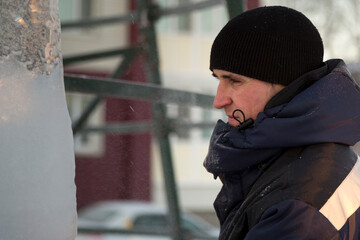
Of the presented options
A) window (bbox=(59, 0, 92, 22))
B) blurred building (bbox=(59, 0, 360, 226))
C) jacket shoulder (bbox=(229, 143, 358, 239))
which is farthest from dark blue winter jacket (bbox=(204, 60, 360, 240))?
window (bbox=(59, 0, 92, 22))

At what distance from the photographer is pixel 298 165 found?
137cm

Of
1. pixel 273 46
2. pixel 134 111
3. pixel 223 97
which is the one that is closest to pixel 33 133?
pixel 223 97

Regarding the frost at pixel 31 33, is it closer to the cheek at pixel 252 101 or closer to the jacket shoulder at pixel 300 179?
the cheek at pixel 252 101

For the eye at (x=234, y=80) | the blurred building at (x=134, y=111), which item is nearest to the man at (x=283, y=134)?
the eye at (x=234, y=80)

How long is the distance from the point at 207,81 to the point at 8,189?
568 inches

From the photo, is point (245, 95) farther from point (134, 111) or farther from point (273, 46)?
point (134, 111)

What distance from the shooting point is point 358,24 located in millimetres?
8656

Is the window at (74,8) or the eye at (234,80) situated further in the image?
the window at (74,8)

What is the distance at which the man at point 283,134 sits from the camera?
1.31 m

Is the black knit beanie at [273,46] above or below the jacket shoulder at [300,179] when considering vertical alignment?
above

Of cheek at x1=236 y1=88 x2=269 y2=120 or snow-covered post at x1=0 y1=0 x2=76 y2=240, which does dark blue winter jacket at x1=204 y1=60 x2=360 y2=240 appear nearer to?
cheek at x1=236 y1=88 x2=269 y2=120

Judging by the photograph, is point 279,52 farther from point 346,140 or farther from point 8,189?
point 8,189

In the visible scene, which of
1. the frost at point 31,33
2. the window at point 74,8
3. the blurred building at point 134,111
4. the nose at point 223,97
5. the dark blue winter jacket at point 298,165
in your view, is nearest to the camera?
the dark blue winter jacket at point 298,165

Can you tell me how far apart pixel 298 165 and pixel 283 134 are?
69 mm
